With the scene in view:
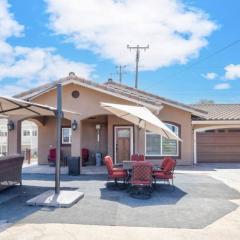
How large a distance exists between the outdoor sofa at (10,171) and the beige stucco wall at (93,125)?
4743 mm

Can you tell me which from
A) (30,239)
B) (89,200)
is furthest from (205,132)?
(30,239)

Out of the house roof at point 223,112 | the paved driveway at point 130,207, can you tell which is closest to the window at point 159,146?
the house roof at point 223,112

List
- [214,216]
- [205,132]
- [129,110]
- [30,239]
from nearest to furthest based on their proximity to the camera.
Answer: [30,239] → [214,216] → [129,110] → [205,132]

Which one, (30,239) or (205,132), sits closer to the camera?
(30,239)

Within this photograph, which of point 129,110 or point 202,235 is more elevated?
point 129,110

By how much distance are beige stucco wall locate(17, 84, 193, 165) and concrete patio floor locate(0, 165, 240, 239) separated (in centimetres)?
547

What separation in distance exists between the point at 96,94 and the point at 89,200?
837cm

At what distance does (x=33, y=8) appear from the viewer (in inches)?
505

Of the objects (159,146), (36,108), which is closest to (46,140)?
(159,146)

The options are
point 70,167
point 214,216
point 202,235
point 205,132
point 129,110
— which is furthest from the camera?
point 205,132

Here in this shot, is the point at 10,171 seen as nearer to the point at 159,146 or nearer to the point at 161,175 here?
the point at 161,175

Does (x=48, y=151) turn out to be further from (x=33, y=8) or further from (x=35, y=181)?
(x=33, y=8)

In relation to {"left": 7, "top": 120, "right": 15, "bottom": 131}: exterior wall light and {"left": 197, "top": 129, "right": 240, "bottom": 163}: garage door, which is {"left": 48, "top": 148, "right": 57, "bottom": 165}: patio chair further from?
{"left": 197, "top": 129, "right": 240, "bottom": 163}: garage door

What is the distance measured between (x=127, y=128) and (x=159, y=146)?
2.21 meters
